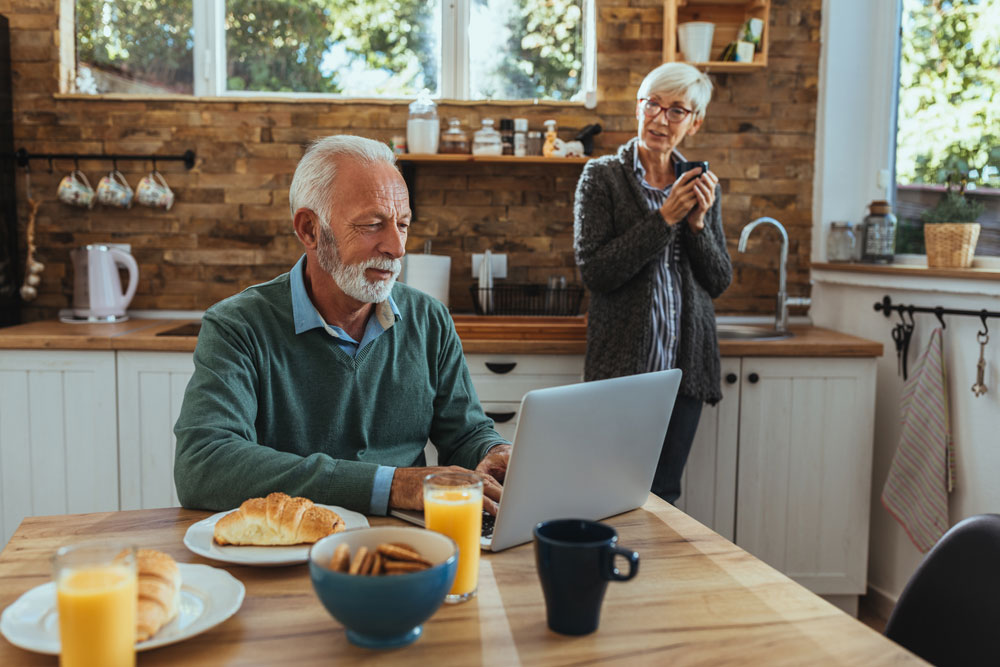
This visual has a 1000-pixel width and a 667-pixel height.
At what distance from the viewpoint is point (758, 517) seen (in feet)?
9.03

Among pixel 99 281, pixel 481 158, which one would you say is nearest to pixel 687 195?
pixel 481 158

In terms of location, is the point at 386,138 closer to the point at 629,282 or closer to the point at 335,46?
the point at 335,46

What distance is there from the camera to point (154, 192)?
3.03 metres

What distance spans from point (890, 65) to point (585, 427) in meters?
2.56

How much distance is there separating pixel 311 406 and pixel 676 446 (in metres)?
1.27

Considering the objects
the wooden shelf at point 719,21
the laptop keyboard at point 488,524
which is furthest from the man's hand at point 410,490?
the wooden shelf at point 719,21

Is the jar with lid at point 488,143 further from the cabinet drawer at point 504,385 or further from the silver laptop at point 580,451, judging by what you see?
the silver laptop at point 580,451

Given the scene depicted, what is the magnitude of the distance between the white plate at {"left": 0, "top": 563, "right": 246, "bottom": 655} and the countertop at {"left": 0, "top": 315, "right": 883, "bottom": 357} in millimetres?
1705

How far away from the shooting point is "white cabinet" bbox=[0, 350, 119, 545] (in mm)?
2623

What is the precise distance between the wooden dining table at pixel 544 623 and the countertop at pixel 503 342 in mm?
1548

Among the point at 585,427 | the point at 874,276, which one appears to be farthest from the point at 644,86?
the point at 585,427

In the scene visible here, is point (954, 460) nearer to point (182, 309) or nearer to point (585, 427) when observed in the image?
point (585, 427)

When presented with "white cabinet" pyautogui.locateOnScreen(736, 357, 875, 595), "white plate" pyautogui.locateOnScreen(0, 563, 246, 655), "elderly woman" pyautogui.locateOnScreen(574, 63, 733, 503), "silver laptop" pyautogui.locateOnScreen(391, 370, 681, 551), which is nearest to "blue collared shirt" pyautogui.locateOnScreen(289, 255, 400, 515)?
"silver laptop" pyautogui.locateOnScreen(391, 370, 681, 551)

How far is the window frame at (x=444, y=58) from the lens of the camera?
10.3 ft
